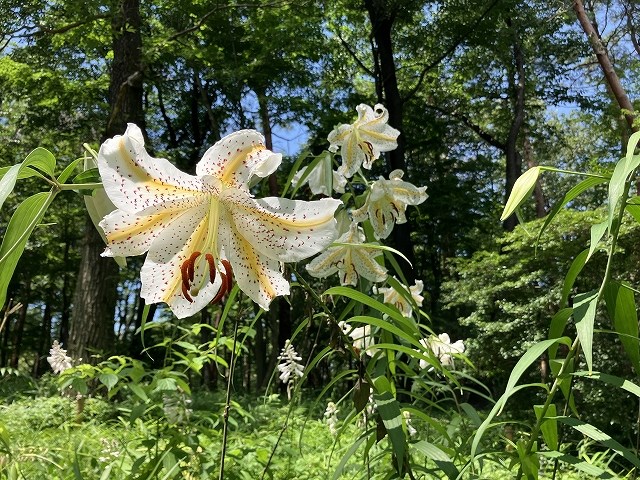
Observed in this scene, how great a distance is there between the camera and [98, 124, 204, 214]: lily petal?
53cm

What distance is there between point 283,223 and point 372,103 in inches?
386

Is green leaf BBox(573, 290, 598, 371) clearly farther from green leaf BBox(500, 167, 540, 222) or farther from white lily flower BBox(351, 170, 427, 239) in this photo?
white lily flower BBox(351, 170, 427, 239)

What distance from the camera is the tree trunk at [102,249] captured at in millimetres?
4809

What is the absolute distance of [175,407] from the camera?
1.43 metres

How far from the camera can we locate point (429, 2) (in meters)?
9.62

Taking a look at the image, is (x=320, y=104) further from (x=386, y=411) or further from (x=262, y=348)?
(x=386, y=411)

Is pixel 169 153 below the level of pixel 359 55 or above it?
below

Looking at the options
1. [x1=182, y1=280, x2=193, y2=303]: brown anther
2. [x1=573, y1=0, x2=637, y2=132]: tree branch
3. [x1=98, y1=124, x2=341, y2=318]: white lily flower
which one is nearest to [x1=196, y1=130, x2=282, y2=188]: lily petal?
[x1=98, y1=124, x2=341, y2=318]: white lily flower

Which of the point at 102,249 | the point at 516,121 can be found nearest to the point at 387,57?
the point at 516,121

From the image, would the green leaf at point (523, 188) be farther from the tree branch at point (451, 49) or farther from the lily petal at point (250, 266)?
the tree branch at point (451, 49)

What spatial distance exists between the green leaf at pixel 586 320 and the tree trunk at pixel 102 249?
4219 mm

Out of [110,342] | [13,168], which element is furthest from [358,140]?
[110,342]

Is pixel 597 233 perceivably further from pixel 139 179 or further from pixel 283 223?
pixel 139 179

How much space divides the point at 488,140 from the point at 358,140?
1031 cm
